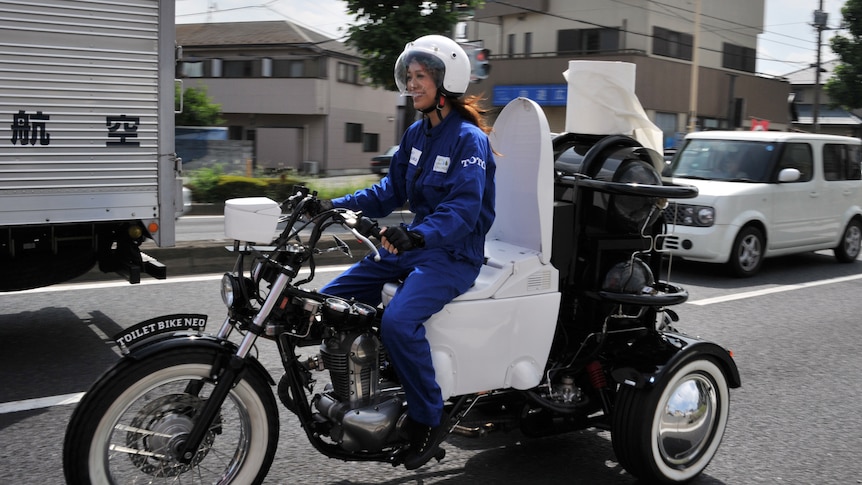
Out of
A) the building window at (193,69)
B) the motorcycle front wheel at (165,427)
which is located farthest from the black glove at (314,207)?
the building window at (193,69)

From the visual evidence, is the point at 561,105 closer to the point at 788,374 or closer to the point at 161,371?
the point at 788,374

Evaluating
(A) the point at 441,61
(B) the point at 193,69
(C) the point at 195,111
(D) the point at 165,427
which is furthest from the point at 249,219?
(B) the point at 193,69

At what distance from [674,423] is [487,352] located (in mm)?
1052

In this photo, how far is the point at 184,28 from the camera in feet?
157

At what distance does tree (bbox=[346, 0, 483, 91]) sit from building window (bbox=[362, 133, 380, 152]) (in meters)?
25.7

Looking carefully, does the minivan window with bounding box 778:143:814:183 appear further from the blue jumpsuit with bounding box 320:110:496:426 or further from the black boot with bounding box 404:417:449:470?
the black boot with bounding box 404:417:449:470

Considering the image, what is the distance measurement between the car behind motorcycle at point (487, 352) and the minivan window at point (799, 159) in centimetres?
722

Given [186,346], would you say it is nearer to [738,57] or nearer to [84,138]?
[84,138]

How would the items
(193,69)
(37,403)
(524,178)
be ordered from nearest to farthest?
(524,178) → (37,403) → (193,69)

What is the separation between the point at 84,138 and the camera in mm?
6344

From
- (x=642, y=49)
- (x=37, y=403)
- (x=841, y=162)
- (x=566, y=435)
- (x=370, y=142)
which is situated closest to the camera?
(x=566, y=435)

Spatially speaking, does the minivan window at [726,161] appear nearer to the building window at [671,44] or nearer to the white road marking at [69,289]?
the white road marking at [69,289]

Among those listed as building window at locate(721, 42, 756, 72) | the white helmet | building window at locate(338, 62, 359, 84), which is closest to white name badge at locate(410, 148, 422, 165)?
the white helmet

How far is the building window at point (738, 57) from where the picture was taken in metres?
40.0
